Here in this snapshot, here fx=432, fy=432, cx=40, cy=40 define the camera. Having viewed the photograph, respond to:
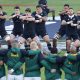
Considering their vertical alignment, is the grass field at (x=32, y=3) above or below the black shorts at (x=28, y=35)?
below

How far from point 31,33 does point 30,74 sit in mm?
4724

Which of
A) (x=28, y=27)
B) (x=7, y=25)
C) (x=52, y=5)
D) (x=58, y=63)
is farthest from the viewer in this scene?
(x=52, y=5)

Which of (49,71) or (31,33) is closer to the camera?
(49,71)

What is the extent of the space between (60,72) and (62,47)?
6409mm

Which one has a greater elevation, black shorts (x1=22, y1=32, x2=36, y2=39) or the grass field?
black shorts (x1=22, y1=32, x2=36, y2=39)

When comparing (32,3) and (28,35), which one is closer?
(28,35)

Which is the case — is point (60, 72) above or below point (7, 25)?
above

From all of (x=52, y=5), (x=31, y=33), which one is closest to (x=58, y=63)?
(x=31, y=33)

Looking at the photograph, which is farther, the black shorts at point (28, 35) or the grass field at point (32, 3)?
the grass field at point (32, 3)

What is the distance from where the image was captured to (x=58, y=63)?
12.5m

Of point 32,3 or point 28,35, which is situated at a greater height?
point 28,35

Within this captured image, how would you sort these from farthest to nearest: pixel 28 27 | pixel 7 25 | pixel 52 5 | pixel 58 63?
pixel 52 5 < pixel 7 25 < pixel 28 27 < pixel 58 63

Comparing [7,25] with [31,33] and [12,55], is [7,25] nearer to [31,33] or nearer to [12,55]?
[31,33]

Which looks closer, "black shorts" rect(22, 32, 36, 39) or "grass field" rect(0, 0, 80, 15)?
"black shorts" rect(22, 32, 36, 39)
